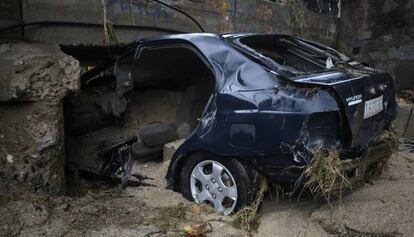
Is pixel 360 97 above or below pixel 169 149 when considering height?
above

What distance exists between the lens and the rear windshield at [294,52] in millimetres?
4441

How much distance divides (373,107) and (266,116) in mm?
956

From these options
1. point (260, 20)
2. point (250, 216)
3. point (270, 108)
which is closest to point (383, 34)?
point (260, 20)

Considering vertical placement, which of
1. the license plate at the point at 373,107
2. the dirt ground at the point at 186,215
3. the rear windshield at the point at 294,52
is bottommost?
the dirt ground at the point at 186,215

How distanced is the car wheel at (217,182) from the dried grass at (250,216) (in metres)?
0.07

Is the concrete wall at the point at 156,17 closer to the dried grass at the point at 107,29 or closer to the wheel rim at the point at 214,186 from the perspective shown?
the dried grass at the point at 107,29

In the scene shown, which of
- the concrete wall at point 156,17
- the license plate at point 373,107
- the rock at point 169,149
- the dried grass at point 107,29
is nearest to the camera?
the license plate at point 373,107

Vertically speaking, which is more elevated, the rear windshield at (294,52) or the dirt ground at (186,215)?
the rear windshield at (294,52)

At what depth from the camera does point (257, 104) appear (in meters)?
3.63

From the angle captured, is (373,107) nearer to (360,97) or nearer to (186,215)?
(360,97)

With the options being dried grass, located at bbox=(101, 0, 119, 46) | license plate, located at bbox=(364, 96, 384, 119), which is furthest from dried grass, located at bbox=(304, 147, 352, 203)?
dried grass, located at bbox=(101, 0, 119, 46)

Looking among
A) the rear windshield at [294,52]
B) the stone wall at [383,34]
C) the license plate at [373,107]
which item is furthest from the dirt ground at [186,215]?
the stone wall at [383,34]

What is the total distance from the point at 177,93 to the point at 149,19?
1.94 m

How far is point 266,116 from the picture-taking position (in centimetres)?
356
